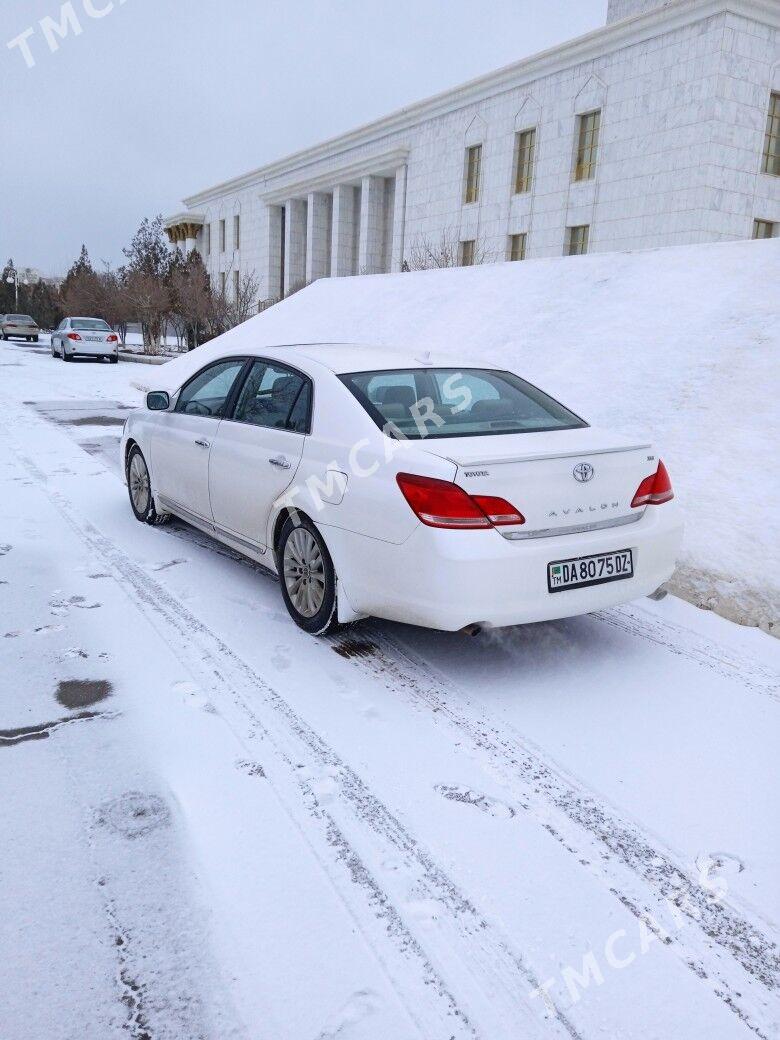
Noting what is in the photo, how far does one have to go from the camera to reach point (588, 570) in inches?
153

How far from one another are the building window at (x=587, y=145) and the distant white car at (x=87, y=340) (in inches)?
762

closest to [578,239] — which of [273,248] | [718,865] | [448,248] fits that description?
[448,248]

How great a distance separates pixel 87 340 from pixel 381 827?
28.6 meters

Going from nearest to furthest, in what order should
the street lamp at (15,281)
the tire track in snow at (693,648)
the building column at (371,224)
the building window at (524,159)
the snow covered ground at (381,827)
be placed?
1. the snow covered ground at (381,827)
2. the tire track in snow at (693,648)
3. the building window at (524,159)
4. the building column at (371,224)
5. the street lamp at (15,281)

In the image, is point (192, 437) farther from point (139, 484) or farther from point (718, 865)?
point (718, 865)

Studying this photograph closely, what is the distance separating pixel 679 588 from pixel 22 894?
4.26 metres

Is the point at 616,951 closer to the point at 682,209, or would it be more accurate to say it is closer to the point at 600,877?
the point at 600,877

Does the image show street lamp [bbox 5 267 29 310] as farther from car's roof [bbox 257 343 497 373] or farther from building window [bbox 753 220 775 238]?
car's roof [bbox 257 343 497 373]

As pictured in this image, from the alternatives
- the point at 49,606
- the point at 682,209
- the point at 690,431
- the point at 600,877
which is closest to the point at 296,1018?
the point at 600,877

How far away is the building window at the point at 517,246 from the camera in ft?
119

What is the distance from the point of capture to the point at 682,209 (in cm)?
2894

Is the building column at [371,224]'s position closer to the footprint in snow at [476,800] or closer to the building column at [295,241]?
the building column at [295,241]

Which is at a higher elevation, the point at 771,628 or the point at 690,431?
the point at 690,431

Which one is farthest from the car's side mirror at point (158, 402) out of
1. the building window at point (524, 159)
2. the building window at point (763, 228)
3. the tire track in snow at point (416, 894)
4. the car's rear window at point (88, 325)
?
the building window at point (524, 159)
